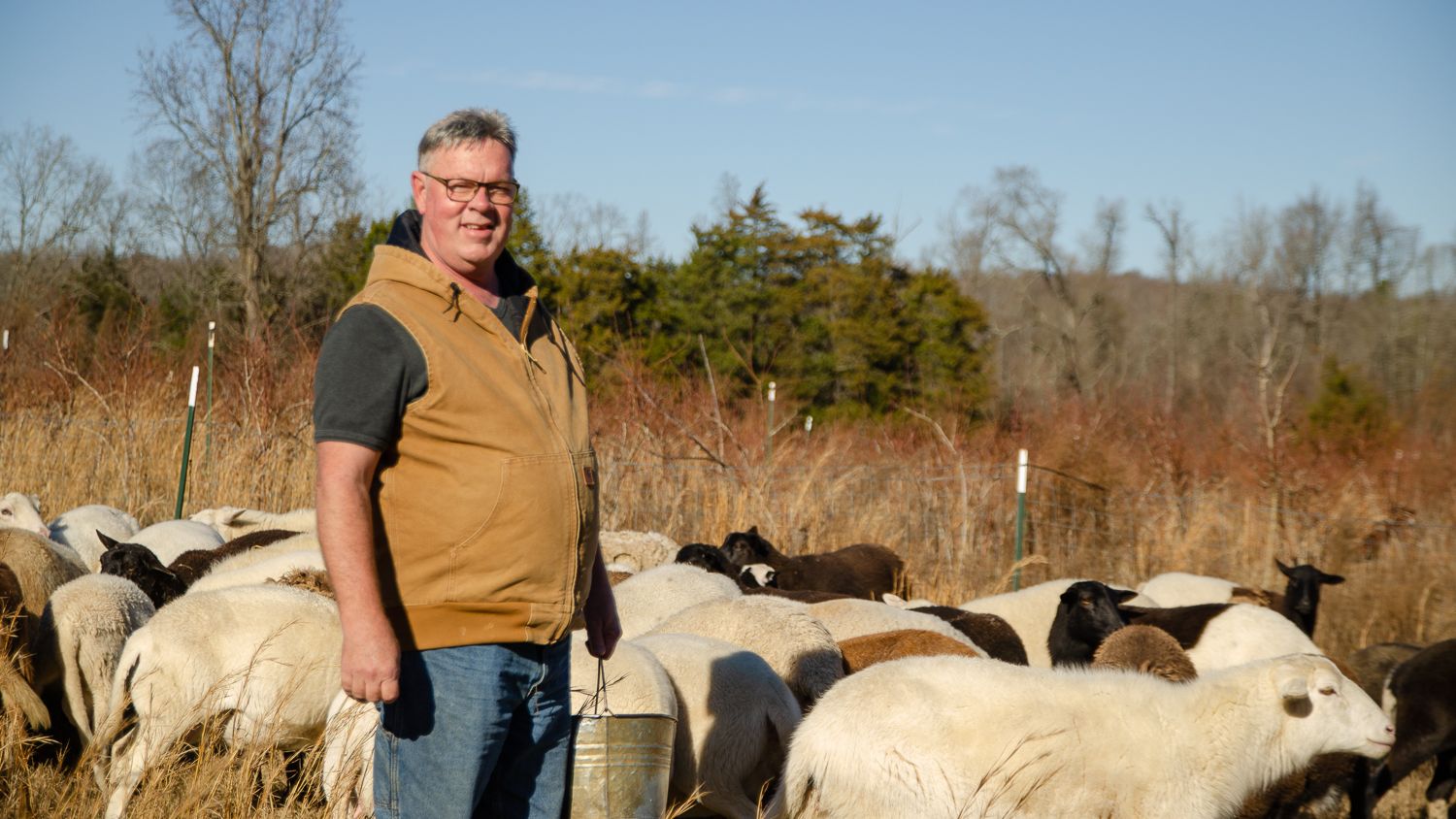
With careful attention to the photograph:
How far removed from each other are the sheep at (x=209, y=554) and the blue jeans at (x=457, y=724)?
5645mm

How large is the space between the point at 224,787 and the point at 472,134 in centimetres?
269

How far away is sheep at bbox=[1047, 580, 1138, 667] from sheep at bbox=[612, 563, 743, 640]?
226 cm

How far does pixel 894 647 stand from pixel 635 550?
4222 mm

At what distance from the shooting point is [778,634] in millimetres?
6352

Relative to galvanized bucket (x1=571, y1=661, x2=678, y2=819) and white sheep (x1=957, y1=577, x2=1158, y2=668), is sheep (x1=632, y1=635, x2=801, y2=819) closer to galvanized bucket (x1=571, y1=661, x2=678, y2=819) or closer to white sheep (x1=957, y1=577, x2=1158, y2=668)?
galvanized bucket (x1=571, y1=661, x2=678, y2=819)

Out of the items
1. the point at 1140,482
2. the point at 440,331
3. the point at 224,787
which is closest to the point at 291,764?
the point at 224,787

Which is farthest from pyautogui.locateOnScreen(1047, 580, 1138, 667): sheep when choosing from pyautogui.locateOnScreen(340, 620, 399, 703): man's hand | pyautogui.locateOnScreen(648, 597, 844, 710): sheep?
pyautogui.locateOnScreen(340, 620, 399, 703): man's hand

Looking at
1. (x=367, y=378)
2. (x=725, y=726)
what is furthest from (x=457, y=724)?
(x=725, y=726)

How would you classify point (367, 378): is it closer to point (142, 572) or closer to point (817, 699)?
point (817, 699)

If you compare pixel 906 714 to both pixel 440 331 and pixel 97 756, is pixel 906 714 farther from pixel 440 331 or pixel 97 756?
pixel 97 756

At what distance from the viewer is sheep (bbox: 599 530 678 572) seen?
10461mm

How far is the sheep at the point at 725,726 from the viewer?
5.21 meters

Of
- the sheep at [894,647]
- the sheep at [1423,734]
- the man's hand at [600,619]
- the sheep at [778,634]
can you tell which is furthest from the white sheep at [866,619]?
the man's hand at [600,619]

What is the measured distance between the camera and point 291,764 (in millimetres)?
6344
